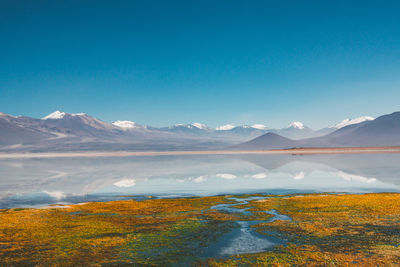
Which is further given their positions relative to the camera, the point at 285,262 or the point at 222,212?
the point at 222,212

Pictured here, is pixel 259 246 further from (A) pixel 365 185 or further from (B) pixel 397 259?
(A) pixel 365 185

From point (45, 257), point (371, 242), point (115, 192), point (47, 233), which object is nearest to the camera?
point (45, 257)

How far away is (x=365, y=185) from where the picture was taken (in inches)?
1780

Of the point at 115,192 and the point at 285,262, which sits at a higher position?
the point at 115,192

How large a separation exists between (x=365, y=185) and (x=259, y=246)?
32309 millimetres

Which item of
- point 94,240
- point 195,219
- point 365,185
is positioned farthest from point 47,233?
point 365,185

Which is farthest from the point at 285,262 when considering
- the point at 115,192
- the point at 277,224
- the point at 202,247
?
the point at 115,192

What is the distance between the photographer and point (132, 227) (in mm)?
23031

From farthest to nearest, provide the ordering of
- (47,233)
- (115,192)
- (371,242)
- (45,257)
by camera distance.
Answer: (115,192) < (47,233) < (371,242) < (45,257)

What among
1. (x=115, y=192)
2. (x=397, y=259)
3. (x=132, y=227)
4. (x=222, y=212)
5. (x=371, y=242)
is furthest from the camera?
(x=115, y=192)

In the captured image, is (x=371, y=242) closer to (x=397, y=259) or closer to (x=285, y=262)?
(x=397, y=259)

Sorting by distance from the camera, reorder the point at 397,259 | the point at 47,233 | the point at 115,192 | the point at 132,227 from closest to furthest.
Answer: the point at 397,259 → the point at 47,233 → the point at 132,227 → the point at 115,192

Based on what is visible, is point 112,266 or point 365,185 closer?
point 112,266

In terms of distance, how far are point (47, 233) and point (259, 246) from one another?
12854mm
